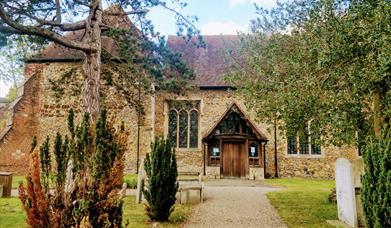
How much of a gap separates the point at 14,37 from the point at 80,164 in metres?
9.27

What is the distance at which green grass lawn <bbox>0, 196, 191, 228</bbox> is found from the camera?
824 centimetres

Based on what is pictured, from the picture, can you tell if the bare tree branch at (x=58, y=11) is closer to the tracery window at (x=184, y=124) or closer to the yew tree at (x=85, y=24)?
the yew tree at (x=85, y=24)

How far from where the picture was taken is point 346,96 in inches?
345

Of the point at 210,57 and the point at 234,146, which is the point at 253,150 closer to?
the point at 234,146

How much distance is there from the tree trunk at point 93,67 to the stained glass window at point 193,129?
1314 centimetres

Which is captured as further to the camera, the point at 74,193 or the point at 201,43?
the point at 201,43

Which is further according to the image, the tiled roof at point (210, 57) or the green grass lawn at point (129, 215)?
the tiled roof at point (210, 57)

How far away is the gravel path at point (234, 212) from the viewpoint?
8.54 meters

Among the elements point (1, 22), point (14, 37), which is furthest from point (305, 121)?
point (14, 37)

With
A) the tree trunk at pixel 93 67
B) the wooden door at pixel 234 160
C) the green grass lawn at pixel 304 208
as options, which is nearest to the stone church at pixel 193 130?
the wooden door at pixel 234 160

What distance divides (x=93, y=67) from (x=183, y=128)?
13.3 meters

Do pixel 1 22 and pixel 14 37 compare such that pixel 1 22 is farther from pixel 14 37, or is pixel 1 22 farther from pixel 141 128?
pixel 141 128

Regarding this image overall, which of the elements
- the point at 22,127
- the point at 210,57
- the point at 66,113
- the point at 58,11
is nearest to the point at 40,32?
the point at 58,11

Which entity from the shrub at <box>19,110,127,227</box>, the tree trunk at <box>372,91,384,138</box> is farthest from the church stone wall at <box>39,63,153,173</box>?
the shrub at <box>19,110,127,227</box>
